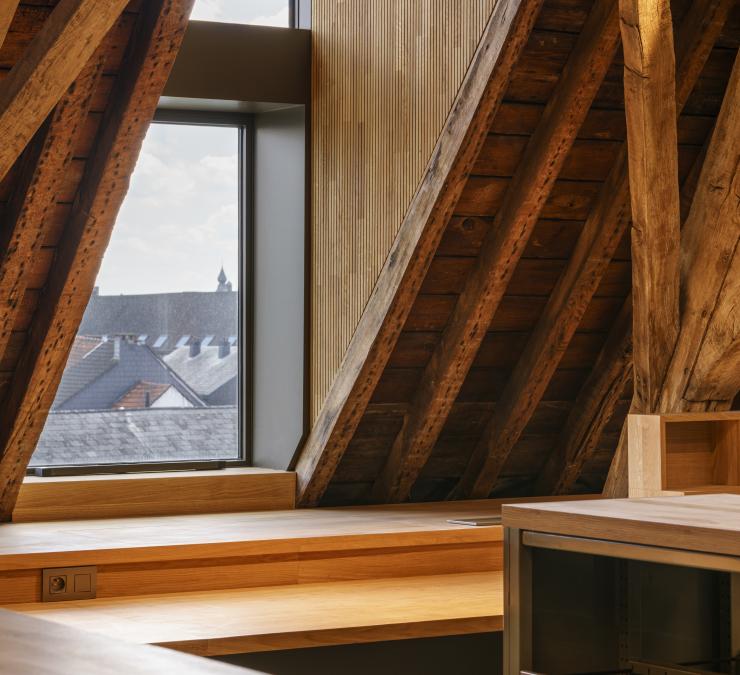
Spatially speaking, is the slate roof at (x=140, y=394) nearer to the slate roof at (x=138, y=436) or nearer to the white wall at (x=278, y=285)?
the slate roof at (x=138, y=436)

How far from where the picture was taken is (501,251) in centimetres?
439

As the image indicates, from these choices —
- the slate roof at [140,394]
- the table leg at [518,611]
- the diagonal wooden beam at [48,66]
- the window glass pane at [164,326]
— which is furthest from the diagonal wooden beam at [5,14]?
the slate roof at [140,394]

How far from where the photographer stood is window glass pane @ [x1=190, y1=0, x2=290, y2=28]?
15.9 feet

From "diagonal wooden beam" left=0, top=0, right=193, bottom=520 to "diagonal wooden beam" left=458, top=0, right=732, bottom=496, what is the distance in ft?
5.41

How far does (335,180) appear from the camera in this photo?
4672 millimetres

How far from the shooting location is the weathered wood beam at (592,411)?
493 cm

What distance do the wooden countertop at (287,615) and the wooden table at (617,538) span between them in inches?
36.0

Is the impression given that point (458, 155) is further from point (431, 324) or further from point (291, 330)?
point (291, 330)

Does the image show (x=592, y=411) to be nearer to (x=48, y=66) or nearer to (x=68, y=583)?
(x=68, y=583)

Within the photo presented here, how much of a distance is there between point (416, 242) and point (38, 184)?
4.00ft

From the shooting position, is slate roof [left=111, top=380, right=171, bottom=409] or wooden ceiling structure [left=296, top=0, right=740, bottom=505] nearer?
wooden ceiling structure [left=296, top=0, right=740, bottom=505]

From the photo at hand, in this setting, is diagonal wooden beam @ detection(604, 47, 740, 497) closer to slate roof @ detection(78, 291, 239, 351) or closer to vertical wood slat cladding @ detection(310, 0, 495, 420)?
vertical wood slat cladding @ detection(310, 0, 495, 420)

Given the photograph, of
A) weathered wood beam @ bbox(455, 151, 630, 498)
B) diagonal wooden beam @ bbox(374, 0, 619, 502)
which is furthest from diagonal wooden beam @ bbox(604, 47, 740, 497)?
weathered wood beam @ bbox(455, 151, 630, 498)

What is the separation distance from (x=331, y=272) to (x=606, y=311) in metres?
1.04
